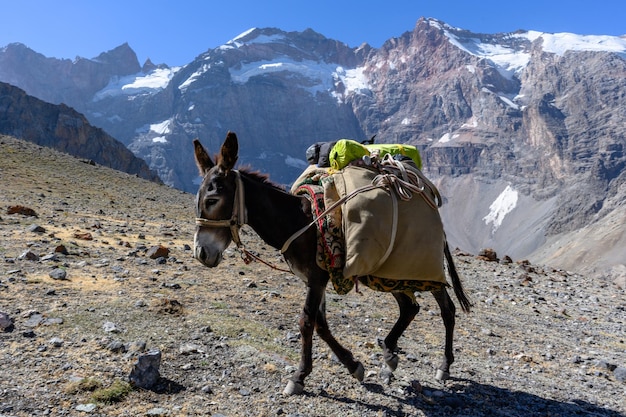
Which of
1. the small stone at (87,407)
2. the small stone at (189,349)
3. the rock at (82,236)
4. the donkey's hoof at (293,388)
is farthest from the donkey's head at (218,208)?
the rock at (82,236)

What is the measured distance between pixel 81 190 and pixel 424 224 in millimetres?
30576

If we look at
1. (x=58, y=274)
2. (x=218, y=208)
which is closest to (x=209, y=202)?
(x=218, y=208)

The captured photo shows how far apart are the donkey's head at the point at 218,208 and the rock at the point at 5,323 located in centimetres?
287

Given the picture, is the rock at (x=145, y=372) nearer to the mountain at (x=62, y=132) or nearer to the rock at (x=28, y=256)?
the rock at (x=28, y=256)

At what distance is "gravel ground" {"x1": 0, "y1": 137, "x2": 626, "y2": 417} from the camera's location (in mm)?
5031

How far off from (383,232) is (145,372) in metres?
3.16

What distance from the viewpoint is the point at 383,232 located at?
5.67 metres

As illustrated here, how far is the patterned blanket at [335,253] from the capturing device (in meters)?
5.60

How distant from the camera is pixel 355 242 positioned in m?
5.46

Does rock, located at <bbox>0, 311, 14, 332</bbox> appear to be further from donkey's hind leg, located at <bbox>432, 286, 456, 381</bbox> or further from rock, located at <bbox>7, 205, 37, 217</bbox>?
rock, located at <bbox>7, 205, 37, 217</bbox>

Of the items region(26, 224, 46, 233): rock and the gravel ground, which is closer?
the gravel ground

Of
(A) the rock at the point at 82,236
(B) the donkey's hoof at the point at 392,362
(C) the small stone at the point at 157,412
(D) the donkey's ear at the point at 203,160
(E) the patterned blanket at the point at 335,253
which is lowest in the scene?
(C) the small stone at the point at 157,412

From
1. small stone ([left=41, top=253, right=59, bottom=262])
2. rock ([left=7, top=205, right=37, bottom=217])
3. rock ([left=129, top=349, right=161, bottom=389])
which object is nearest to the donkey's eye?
rock ([left=129, top=349, right=161, bottom=389])

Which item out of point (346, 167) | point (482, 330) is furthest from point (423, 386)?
point (482, 330)
